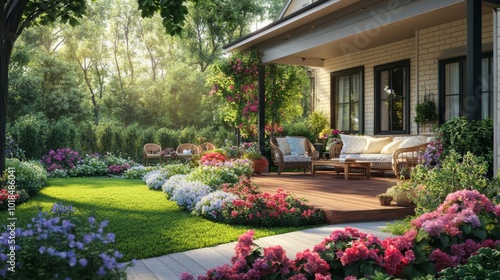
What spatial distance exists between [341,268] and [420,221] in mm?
694

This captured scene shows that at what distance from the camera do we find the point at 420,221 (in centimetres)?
296

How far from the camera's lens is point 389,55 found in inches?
405

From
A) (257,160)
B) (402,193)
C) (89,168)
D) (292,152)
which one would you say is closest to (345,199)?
(402,193)

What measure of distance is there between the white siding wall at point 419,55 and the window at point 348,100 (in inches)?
5.9

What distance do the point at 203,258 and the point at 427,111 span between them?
6832mm

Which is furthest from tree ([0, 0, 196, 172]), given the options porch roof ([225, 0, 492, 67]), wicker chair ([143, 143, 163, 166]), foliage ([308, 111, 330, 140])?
wicker chair ([143, 143, 163, 166])

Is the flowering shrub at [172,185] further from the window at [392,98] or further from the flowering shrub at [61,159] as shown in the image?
the flowering shrub at [61,159]

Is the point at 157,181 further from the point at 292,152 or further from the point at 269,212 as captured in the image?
the point at 269,212

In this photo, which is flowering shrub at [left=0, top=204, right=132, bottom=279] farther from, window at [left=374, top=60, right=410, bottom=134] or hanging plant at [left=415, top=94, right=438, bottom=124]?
window at [left=374, top=60, right=410, bottom=134]

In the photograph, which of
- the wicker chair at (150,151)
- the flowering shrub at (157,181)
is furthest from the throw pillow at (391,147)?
the wicker chair at (150,151)

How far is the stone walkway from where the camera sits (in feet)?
10.2

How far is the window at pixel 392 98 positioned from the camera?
9852 mm

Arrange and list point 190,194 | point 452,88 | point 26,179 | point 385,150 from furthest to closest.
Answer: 1. point 385,150
2. point 452,88
3. point 26,179
4. point 190,194

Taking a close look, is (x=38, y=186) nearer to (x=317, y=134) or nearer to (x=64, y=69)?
(x=317, y=134)
